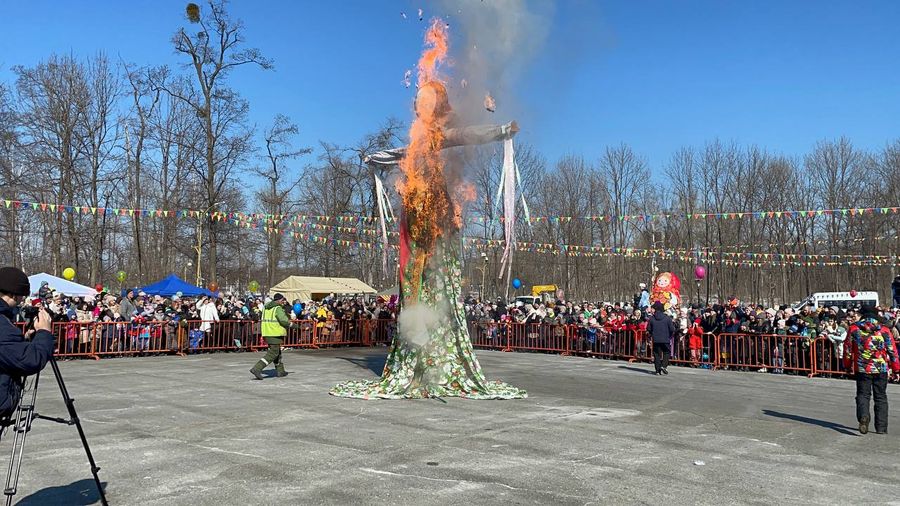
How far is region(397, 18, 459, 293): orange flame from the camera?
11555mm

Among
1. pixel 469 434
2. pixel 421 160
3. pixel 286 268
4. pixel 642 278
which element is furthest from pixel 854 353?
pixel 286 268

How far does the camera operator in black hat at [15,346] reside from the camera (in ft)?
14.3

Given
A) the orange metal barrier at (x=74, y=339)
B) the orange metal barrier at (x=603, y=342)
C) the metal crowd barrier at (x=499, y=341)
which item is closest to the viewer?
the metal crowd barrier at (x=499, y=341)

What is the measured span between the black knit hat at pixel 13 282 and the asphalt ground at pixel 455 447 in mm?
1989

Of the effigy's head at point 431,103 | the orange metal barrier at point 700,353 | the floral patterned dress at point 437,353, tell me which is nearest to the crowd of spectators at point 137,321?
the floral patterned dress at point 437,353

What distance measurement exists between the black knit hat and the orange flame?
7.32m

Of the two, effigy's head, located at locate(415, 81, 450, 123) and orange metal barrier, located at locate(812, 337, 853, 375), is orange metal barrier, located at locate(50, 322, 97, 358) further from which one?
orange metal barrier, located at locate(812, 337, 853, 375)

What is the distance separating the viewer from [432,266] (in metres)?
11.6

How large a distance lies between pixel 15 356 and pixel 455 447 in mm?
4691

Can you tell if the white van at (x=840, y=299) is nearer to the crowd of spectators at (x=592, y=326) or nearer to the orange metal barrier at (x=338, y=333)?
the crowd of spectators at (x=592, y=326)

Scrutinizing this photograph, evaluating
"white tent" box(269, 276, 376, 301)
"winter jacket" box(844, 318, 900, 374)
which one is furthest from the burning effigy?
"white tent" box(269, 276, 376, 301)

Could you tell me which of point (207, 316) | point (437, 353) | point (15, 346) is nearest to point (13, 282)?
point (15, 346)

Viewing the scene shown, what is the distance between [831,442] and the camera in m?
8.48

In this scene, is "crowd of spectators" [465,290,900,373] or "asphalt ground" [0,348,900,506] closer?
"asphalt ground" [0,348,900,506]
